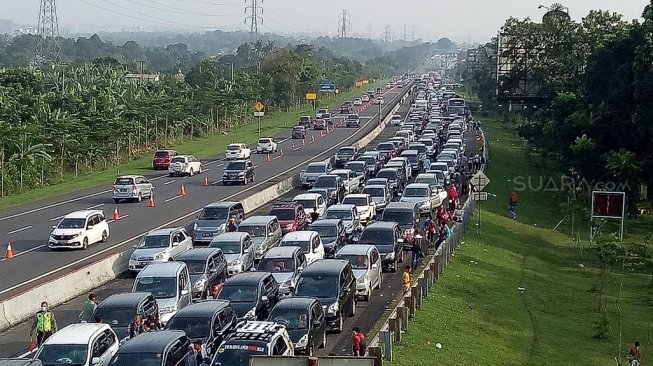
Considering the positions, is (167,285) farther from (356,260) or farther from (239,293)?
(356,260)

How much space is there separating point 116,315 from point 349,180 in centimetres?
2932

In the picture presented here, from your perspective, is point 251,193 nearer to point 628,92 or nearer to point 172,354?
point 628,92

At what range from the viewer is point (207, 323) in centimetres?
2247

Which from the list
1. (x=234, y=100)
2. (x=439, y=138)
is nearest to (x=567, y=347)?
A: (x=439, y=138)

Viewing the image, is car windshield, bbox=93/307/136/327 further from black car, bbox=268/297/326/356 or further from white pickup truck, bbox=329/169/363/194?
white pickup truck, bbox=329/169/363/194

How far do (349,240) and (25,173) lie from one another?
28591 millimetres

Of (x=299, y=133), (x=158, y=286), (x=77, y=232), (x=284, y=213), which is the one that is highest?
(x=158, y=286)

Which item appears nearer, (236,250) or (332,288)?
(332,288)

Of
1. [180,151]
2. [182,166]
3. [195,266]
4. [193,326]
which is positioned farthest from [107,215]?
[180,151]

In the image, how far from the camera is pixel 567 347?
29.6 meters

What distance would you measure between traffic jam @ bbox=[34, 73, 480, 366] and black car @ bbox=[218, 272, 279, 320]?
0.09 feet

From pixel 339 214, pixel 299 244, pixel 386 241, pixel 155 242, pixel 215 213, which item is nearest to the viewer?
pixel 299 244

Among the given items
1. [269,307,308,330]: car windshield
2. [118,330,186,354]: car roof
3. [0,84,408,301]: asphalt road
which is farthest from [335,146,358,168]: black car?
[118,330,186,354]: car roof

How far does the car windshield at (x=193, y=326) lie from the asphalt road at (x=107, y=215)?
31.6 feet
